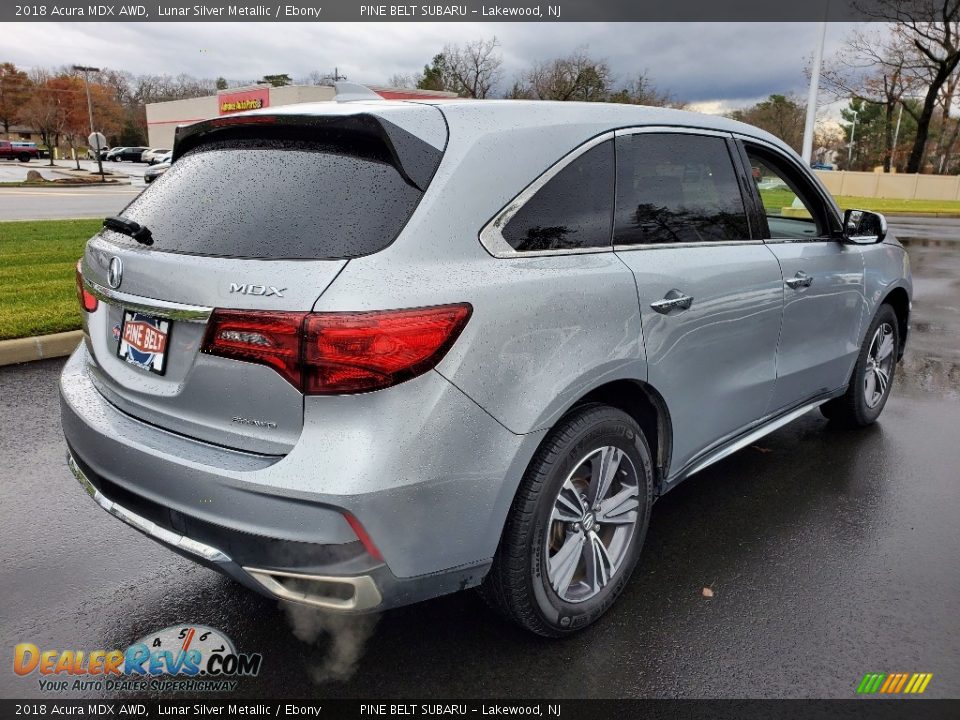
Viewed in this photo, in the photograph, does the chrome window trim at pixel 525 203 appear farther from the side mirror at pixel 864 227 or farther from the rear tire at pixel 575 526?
the side mirror at pixel 864 227

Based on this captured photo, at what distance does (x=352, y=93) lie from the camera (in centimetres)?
302

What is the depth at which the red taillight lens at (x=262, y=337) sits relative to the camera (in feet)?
6.50

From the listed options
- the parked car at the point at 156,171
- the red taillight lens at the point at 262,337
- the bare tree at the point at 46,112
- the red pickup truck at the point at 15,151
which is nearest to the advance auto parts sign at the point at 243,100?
the red pickup truck at the point at 15,151

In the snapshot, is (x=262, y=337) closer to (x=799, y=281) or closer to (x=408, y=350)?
(x=408, y=350)

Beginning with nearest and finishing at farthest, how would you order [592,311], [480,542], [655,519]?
[480,542] < [592,311] < [655,519]

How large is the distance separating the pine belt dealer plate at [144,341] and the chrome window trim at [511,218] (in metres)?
1.00

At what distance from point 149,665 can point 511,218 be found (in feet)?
6.42

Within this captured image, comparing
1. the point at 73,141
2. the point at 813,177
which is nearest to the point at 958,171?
the point at 813,177

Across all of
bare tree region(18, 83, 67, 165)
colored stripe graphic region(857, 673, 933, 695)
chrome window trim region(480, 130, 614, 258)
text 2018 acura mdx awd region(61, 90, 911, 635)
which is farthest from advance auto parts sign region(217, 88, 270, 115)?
colored stripe graphic region(857, 673, 933, 695)

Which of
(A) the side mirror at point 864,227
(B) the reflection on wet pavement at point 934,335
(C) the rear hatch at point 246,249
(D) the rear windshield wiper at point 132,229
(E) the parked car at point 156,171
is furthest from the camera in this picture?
(B) the reflection on wet pavement at point 934,335

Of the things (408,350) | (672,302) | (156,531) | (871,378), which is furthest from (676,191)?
(871,378)

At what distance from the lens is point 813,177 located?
4059 mm

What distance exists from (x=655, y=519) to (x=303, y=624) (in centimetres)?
179

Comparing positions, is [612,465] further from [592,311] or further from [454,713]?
[454,713]
